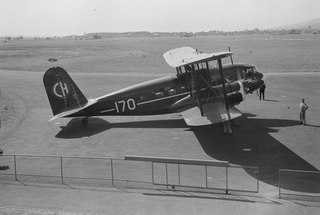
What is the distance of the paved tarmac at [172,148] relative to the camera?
14.1 metres

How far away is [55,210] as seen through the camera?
1407 cm

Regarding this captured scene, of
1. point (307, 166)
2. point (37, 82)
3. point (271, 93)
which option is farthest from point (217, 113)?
point (37, 82)

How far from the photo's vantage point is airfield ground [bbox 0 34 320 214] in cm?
1412

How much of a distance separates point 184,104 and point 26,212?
13883 millimetres

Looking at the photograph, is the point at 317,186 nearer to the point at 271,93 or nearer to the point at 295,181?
the point at 295,181

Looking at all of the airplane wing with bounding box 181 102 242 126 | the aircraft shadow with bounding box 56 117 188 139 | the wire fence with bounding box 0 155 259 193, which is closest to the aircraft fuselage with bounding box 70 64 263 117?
the aircraft shadow with bounding box 56 117 188 139

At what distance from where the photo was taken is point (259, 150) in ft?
67.2

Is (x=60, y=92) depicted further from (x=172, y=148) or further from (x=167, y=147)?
(x=172, y=148)

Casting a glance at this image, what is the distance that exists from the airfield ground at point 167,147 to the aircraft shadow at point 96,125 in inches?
2.5

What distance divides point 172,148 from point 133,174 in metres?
4.68

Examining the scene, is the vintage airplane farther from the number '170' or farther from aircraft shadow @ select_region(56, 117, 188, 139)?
aircraft shadow @ select_region(56, 117, 188, 139)

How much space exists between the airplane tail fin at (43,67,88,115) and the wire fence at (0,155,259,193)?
642 cm

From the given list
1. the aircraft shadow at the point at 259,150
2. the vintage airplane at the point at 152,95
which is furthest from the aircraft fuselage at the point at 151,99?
the aircraft shadow at the point at 259,150

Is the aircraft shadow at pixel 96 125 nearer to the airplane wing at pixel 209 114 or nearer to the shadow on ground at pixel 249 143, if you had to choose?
the shadow on ground at pixel 249 143
